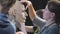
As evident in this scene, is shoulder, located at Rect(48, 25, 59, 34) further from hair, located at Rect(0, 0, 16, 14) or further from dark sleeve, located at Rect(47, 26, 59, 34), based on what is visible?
hair, located at Rect(0, 0, 16, 14)

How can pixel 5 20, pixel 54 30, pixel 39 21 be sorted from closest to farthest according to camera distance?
pixel 5 20 → pixel 54 30 → pixel 39 21

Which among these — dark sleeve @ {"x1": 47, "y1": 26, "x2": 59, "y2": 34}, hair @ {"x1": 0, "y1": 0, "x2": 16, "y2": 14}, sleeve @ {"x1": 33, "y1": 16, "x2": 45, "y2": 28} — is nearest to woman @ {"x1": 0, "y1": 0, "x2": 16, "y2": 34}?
hair @ {"x1": 0, "y1": 0, "x2": 16, "y2": 14}

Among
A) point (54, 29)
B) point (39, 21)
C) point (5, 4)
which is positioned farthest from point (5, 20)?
point (39, 21)

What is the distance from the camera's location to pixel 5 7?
141 cm

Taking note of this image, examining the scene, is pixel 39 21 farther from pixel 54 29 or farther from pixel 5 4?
pixel 5 4

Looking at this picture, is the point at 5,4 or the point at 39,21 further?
the point at 39,21

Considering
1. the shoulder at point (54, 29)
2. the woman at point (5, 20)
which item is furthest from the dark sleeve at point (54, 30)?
the woman at point (5, 20)

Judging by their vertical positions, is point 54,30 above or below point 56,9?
below

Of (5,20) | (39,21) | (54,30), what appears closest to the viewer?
(5,20)

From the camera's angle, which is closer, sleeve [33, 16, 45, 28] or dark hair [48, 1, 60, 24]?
dark hair [48, 1, 60, 24]

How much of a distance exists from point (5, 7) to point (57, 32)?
0.46 meters

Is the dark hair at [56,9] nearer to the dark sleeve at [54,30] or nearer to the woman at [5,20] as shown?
the dark sleeve at [54,30]

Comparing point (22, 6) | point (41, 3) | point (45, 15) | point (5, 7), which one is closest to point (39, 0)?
point (41, 3)

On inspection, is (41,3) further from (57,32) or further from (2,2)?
(2,2)
